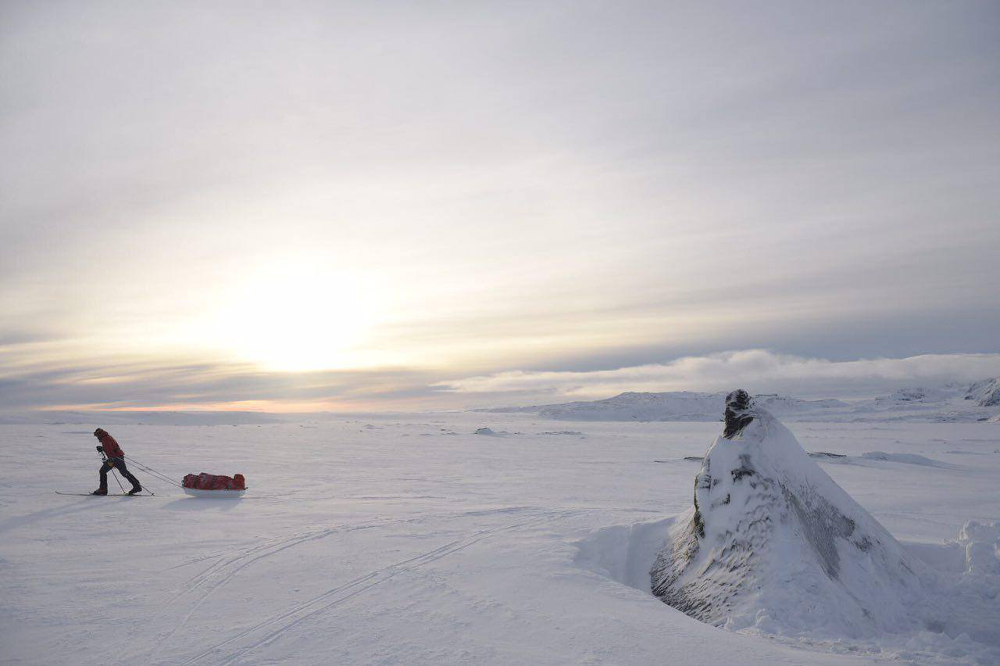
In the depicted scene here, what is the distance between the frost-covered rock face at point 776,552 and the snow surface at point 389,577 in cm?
29

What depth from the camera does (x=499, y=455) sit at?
30047 millimetres

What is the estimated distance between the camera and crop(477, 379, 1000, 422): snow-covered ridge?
89.0 meters

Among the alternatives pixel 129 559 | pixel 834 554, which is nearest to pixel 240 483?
pixel 129 559

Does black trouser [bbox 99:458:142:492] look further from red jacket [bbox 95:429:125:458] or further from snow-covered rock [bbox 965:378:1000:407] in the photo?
snow-covered rock [bbox 965:378:1000:407]

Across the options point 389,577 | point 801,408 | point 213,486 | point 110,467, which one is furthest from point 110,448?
point 801,408

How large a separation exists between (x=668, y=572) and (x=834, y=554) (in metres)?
2.14

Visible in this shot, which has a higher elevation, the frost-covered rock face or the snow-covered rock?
the frost-covered rock face

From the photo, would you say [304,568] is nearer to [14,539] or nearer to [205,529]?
[205,529]

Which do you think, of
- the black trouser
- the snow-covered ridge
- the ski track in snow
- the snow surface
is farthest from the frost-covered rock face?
the snow-covered ridge

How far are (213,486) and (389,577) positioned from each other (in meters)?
8.77

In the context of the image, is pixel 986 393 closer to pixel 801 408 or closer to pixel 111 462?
pixel 801 408

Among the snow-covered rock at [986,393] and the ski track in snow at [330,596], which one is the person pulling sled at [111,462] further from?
the snow-covered rock at [986,393]

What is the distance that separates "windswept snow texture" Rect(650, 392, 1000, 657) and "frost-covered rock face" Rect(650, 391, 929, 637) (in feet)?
0.04

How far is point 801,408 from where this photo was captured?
4097 inches
